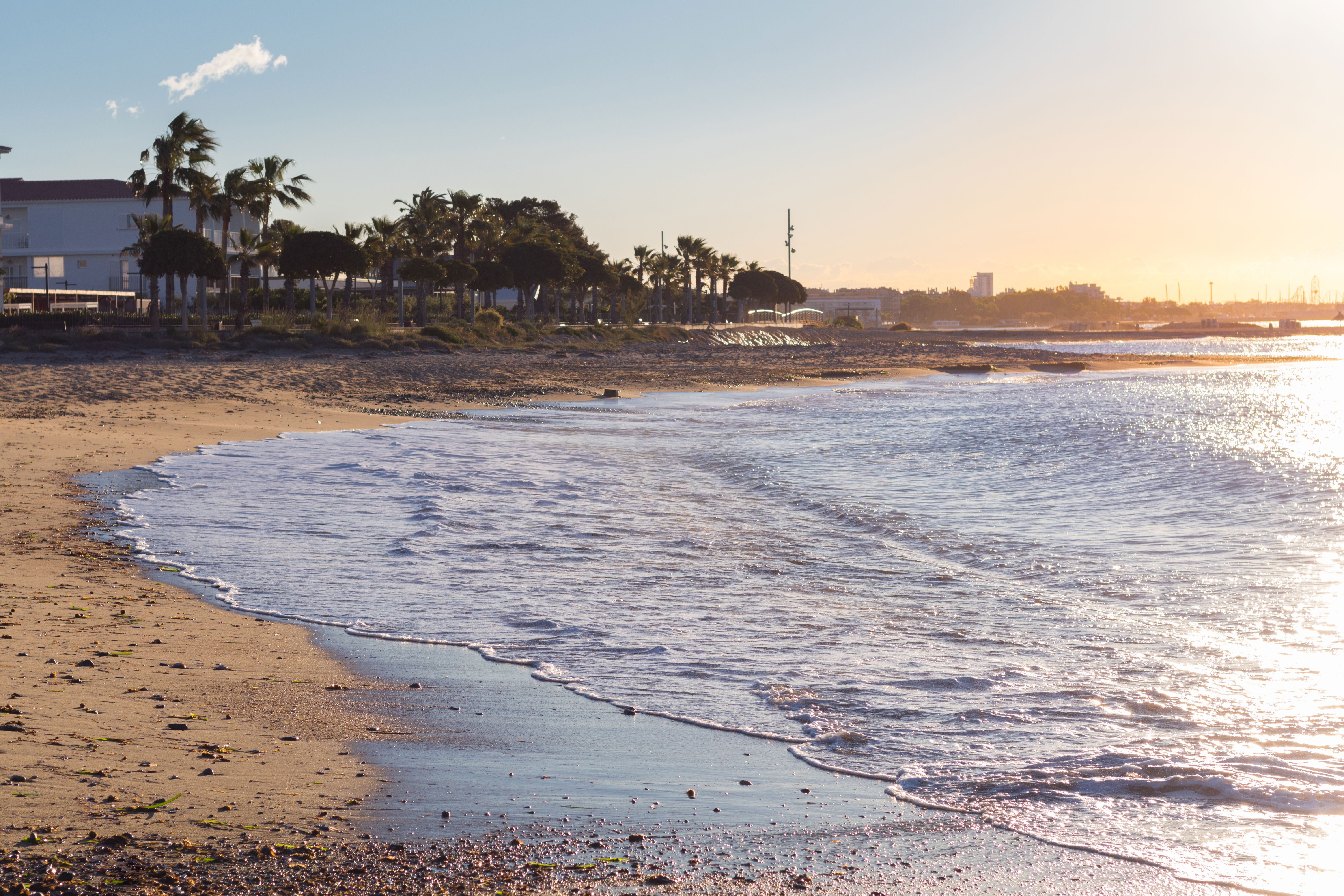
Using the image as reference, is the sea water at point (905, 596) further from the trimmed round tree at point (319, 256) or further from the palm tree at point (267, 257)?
the palm tree at point (267, 257)

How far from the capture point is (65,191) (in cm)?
6994

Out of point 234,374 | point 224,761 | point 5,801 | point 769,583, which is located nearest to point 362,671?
point 224,761

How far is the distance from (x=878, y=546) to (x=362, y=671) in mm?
6055

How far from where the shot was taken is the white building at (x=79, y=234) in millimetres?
69312

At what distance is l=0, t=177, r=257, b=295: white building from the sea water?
60.3 metres

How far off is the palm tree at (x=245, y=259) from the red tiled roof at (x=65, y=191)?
16.0 m

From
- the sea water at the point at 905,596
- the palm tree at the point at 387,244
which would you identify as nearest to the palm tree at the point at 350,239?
the palm tree at the point at 387,244

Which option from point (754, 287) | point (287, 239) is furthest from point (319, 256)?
point (754, 287)

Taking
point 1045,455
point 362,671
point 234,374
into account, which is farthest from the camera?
point 234,374

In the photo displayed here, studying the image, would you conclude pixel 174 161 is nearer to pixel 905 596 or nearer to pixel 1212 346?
pixel 905 596

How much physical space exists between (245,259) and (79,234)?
29438 mm

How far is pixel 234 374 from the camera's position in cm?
2883

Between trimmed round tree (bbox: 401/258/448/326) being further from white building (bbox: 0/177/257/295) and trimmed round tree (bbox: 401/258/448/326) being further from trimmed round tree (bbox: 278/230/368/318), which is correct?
white building (bbox: 0/177/257/295)

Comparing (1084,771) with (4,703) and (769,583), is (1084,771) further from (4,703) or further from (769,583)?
(4,703)
